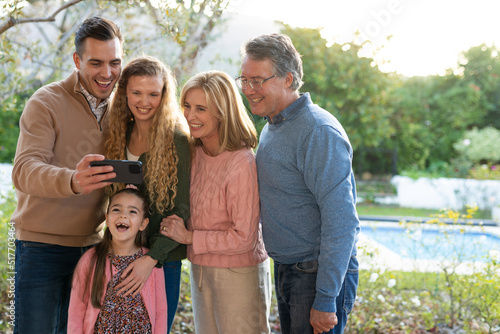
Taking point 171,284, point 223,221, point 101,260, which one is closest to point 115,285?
point 101,260

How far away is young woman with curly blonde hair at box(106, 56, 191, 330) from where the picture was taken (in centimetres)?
192

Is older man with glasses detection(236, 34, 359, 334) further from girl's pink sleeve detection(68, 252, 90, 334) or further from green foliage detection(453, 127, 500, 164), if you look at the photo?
green foliage detection(453, 127, 500, 164)

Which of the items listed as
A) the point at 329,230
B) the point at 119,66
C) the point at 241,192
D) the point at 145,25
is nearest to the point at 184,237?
the point at 241,192

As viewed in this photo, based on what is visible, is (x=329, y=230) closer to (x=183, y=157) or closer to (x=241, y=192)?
(x=241, y=192)

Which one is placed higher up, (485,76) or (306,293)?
(485,76)

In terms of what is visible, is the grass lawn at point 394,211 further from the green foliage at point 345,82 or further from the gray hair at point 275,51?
the gray hair at point 275,51

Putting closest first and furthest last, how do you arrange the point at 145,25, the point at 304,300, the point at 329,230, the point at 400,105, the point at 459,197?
the point at 329,230, the point at 304,300, the point at 145,25, the point at 459,197, the point at 400,105

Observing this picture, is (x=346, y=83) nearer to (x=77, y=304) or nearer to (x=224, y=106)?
(x=224, y=106)

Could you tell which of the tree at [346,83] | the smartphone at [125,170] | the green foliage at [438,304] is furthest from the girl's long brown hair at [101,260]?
the tree at [346,83]

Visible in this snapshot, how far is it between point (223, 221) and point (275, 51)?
2.50ft

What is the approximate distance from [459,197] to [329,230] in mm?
9304

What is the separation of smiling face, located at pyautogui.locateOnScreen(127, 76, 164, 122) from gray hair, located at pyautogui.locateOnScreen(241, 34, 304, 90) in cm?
43

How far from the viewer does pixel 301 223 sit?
181 cm

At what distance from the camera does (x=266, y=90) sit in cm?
188
